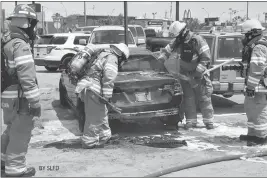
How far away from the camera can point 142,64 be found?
7.57 metres

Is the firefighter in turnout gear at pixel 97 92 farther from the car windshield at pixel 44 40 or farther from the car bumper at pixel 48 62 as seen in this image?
the car windshield at pixel 44 40

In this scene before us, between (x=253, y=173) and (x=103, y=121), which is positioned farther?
(x=103, y=121)

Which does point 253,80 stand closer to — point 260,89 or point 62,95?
point 260,89

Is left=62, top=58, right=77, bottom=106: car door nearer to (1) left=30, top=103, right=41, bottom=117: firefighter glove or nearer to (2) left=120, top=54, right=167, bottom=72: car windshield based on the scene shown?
(2) left=120, top=54, right=167, bottom=72: car windshield

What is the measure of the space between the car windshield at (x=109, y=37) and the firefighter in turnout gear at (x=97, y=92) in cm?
817

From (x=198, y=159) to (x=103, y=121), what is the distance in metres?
1.55

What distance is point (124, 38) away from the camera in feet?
48.8

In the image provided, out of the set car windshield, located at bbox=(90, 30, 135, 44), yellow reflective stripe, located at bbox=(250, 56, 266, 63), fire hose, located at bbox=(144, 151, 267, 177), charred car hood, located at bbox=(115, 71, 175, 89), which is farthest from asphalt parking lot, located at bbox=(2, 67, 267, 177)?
car windshield, located at bbox=(90, 30, 135, 44)

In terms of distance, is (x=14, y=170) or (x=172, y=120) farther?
(x=172, y=120)

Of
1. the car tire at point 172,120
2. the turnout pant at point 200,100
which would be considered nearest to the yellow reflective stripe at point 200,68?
the turnout pant at point 200,100

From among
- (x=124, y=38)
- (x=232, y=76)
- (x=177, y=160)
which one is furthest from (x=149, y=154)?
(x=124, y=38)

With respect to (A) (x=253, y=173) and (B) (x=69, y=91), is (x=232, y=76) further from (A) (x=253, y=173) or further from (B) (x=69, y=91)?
(A) (x=253, y=173)

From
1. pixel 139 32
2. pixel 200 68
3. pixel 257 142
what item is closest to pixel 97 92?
pixel 200 68

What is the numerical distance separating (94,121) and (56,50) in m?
11.8
